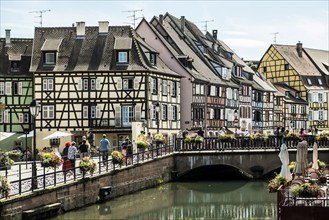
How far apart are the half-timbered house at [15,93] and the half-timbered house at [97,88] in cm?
211

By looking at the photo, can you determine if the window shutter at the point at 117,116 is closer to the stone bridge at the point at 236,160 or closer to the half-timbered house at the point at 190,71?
the half-timbered house at the point at 190,71

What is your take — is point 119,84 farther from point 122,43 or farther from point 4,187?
point 4,187

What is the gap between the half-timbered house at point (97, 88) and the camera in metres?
59.8

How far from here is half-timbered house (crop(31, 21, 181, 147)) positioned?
59.8 metres

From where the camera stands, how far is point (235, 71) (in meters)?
83.2

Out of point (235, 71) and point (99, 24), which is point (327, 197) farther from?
point (235, 71)

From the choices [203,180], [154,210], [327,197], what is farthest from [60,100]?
[327,197]

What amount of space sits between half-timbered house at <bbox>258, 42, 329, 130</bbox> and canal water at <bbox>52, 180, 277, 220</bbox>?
178 ft

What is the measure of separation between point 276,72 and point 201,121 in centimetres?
3409

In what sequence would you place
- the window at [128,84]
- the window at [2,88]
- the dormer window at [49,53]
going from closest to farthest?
the window at [128,84], the dormer window at [49,53], the window at [2,88]

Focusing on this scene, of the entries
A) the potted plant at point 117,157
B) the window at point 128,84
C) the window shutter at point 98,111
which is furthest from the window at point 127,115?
the potted plant at point 117,157

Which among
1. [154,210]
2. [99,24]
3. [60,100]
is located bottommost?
[154,210]

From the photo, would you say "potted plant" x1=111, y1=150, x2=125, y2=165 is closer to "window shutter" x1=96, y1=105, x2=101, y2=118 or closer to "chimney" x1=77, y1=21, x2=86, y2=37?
"window shutter" x1=96, y1=105, x2=101, y2=118

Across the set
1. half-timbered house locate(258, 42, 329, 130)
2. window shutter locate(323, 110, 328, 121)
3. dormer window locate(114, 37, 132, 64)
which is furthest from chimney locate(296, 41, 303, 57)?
dormer window locate(114, 37, 132, 64)
